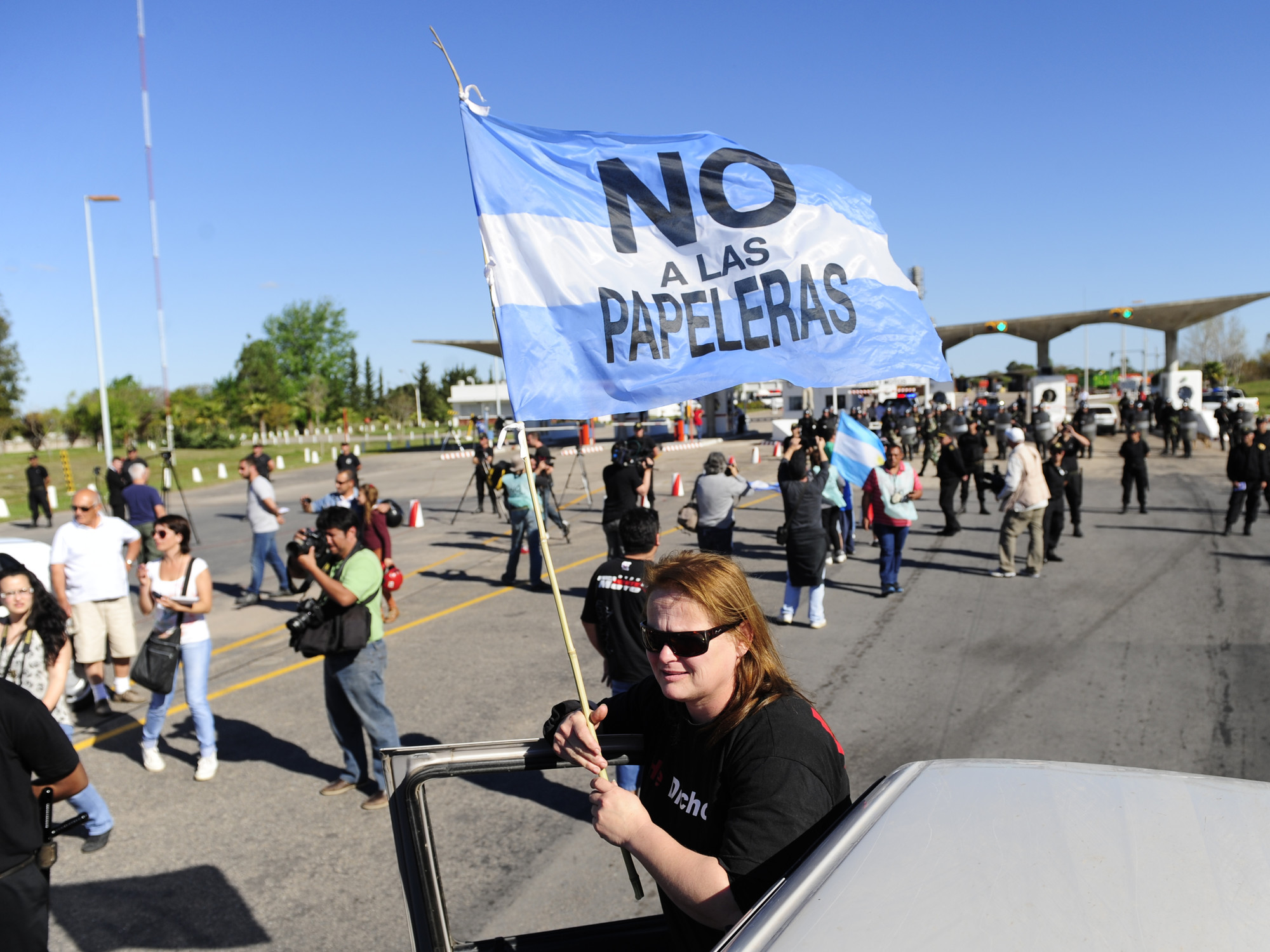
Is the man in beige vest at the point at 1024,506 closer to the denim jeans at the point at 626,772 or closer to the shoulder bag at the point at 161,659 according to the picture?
the denim jeans at the point at 626,772

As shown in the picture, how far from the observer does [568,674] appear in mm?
7809

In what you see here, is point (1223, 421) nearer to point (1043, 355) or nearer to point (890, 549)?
point (1043, 355)

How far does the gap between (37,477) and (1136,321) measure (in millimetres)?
47456

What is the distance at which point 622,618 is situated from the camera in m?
4.71

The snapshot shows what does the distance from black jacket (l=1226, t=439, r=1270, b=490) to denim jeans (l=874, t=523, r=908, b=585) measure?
6.66 meters

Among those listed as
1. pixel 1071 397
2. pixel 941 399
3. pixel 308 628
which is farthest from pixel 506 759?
pixel 1071 397

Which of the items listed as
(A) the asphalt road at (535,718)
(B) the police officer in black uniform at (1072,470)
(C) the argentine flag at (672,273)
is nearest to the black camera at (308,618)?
(A) the asphalt road at (535,718)

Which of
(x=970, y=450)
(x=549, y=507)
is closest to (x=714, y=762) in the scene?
(x=549, y=507)

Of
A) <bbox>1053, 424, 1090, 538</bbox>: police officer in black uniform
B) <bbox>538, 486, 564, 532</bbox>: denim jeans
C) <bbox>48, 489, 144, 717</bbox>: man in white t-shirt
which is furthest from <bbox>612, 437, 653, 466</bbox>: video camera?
<bbox>1053, 424, 1090, 538</bbox>: police officer in black uniform

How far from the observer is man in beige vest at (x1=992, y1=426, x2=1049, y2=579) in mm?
11016

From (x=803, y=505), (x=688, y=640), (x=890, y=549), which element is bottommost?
(x=890, y=549)

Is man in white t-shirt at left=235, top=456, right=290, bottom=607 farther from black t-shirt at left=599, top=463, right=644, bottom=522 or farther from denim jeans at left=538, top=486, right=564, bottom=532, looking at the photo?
black t-shirt at left=599, top=463, right=644, bottom=522

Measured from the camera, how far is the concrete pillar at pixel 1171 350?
39.8 meters

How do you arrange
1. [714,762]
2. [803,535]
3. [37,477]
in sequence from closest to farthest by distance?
[714,762], [803,535], [37,477]
